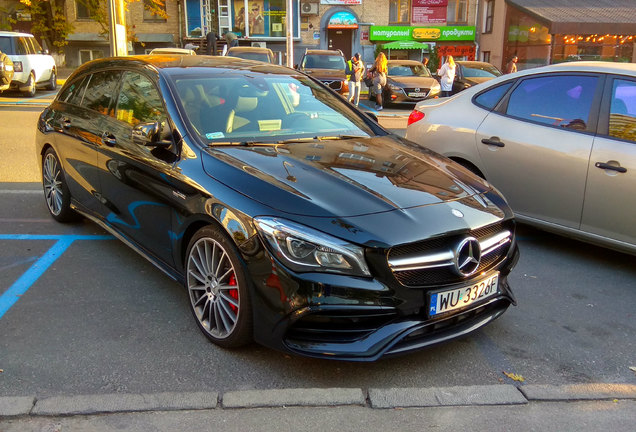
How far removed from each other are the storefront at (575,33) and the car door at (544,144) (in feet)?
80.1

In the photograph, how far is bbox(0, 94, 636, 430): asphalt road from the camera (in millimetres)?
3064

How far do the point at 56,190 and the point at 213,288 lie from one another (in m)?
2.94

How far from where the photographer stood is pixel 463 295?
3.03 metres

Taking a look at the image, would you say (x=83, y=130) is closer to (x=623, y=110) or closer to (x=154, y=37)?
(x=623, y=110)

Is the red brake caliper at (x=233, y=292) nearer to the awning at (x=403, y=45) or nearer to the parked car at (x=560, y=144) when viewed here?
the parked car at (x=560, y=144)

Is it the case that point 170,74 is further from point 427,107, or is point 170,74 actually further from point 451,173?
point 427,107

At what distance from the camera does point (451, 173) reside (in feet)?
12.3

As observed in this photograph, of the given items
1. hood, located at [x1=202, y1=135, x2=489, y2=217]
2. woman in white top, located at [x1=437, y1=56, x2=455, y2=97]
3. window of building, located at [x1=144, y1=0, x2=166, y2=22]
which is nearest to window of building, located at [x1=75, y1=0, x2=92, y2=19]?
window of building, located at [x1=144, y1=0, x2=166, y2=22]

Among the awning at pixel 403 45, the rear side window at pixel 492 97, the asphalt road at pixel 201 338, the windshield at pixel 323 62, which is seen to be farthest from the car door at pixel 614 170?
the awning at pixel 403 45

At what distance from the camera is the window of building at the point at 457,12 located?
36250mm

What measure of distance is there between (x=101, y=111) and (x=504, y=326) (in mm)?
3466

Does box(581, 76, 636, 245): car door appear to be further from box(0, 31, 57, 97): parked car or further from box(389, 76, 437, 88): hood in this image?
box(0, 31, 57, 97): parked car

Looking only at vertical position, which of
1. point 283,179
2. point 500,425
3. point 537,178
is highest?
point 283,179

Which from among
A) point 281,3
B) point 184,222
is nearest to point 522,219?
point 184,222
